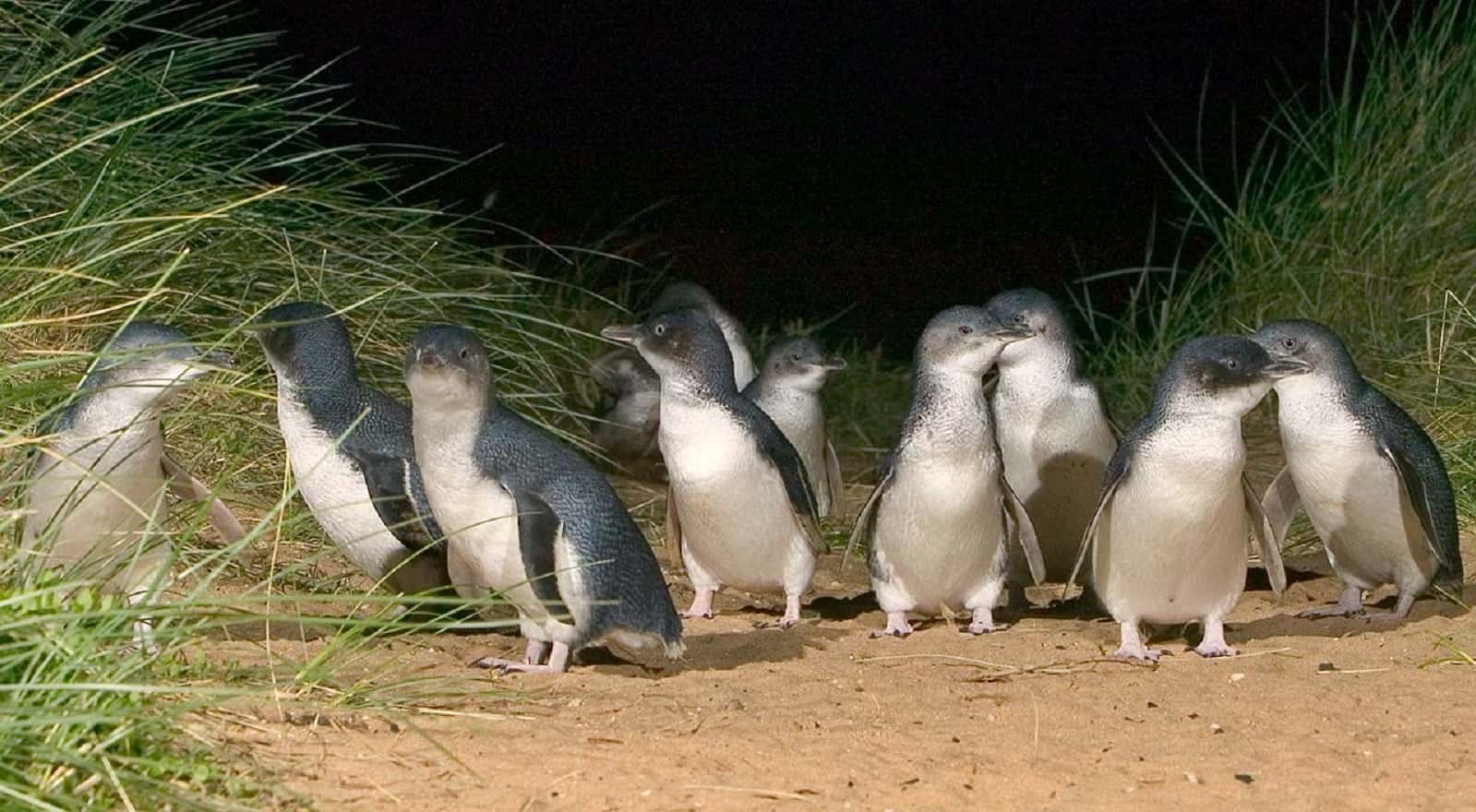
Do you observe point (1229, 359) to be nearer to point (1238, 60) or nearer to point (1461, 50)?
point (1461, 50)

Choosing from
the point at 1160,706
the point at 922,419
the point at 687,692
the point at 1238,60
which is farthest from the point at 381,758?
the point at 1238,60

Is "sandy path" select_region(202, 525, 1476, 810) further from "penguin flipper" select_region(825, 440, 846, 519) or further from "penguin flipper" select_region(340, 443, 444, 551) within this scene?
"penguin flipper" select_region(825, 440, 846, 519)

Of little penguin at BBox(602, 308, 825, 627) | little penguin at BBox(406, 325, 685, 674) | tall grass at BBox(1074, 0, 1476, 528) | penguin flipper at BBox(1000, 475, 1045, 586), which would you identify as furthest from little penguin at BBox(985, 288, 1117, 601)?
tall grass at BBox(1074, 0, 1476, 528)

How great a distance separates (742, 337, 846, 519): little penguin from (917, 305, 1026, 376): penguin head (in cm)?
146

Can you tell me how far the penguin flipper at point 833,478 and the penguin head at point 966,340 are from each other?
173 centimetres

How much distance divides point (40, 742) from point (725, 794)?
1167 millimetres

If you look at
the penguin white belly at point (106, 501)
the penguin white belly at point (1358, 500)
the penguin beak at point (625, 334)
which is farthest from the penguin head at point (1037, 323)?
the penguin white belly at point (106, 501)

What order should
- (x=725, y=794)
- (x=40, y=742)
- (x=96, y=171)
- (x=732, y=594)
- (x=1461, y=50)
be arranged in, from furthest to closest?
(x=1461, y=50)
(x=732, y=594)
(x=96, y=171)
(x=725, y=794)
(x=40, y=742)

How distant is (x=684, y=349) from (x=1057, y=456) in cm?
135

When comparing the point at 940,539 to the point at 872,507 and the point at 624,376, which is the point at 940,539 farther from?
the point at 624,376

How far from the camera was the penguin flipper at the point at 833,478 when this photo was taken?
729 cm

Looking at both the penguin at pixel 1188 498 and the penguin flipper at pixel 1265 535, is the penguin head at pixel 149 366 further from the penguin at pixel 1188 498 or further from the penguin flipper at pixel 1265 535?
the penguin flipper at pixel 1265 535

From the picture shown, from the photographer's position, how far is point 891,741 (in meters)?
4.00

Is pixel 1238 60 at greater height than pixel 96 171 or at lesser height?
lesser
